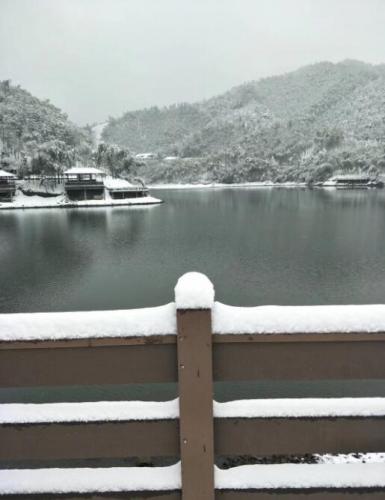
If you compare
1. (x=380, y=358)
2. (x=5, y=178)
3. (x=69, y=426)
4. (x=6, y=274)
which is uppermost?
(x=5, y=178)

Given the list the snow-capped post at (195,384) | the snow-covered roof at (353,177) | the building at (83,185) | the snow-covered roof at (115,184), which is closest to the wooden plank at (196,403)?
the snow-capped post at (195,384)

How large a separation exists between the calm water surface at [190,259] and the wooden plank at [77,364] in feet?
47.0

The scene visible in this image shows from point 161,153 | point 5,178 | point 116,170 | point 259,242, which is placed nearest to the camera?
point 259,242

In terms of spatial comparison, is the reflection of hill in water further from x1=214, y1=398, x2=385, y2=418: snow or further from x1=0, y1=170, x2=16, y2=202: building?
x1=214, y1=398, x2=385, y2=418: snow

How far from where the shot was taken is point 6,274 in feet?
72.1

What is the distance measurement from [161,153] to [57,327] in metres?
199

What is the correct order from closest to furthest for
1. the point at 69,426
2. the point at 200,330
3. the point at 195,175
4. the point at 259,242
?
the point at 200,330
the point at 69,426
the point at 259,242
the point at 195,175

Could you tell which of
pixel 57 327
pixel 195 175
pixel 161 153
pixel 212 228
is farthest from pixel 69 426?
pixel 161 153

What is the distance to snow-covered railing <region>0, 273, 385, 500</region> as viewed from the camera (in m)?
1.88

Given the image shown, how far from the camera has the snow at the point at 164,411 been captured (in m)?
2.01

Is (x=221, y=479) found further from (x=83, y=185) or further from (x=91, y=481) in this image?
(x=83, y=185)

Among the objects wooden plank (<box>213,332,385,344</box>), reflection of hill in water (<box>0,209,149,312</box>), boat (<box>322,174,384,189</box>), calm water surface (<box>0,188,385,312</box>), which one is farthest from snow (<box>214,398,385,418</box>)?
boat (<box>322,174,384,189</box>)

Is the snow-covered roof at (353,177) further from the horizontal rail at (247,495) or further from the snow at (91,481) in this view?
the snow at (91,481)

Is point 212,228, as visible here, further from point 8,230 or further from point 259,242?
point 8,230
